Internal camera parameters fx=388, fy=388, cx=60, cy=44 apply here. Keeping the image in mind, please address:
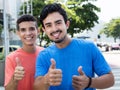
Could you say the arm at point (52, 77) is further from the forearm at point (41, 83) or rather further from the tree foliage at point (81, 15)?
the tree foliage at point (81, 15)

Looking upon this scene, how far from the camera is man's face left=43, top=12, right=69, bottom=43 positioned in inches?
125

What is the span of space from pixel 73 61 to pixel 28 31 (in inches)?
31.6

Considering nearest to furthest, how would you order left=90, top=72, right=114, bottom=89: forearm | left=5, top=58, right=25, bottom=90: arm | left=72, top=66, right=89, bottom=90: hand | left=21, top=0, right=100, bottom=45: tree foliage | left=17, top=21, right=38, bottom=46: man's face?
left=72, top=66, right=89, bottom=90: hand
left=90, top=72, right=114, bottom=89: forearm
left=5, top=58, right=25, bottom=90: arm
left=17, top=21, right=38, bottom=46: man's face
left=21, top=0, right=100, bottom=45: tree foliage

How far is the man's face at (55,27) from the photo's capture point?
316 centimetres

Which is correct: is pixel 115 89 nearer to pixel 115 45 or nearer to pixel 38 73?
pixel 38 73

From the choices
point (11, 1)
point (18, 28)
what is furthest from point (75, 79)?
point (11, 1)

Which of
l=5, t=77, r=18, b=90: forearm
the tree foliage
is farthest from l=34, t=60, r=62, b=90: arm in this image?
the tree foliage

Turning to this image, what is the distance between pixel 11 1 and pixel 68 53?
4127 cm

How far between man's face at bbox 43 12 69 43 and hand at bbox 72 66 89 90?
1.09 feet

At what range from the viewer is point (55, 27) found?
Result: 317 cm

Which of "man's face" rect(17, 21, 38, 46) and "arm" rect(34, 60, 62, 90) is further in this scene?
"man's face" rect(17, 21, 38, 46)

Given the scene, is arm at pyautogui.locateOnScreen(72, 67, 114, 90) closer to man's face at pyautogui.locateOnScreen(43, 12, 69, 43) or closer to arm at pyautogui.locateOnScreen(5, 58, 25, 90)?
man's face at pyautogui.locateOnScreen(43, 12, 69, 43)

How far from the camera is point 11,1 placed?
4381 cm

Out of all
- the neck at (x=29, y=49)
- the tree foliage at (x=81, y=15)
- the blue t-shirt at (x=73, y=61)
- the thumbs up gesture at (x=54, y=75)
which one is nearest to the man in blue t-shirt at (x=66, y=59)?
the blue t-shirt at (x=73, y=61)
